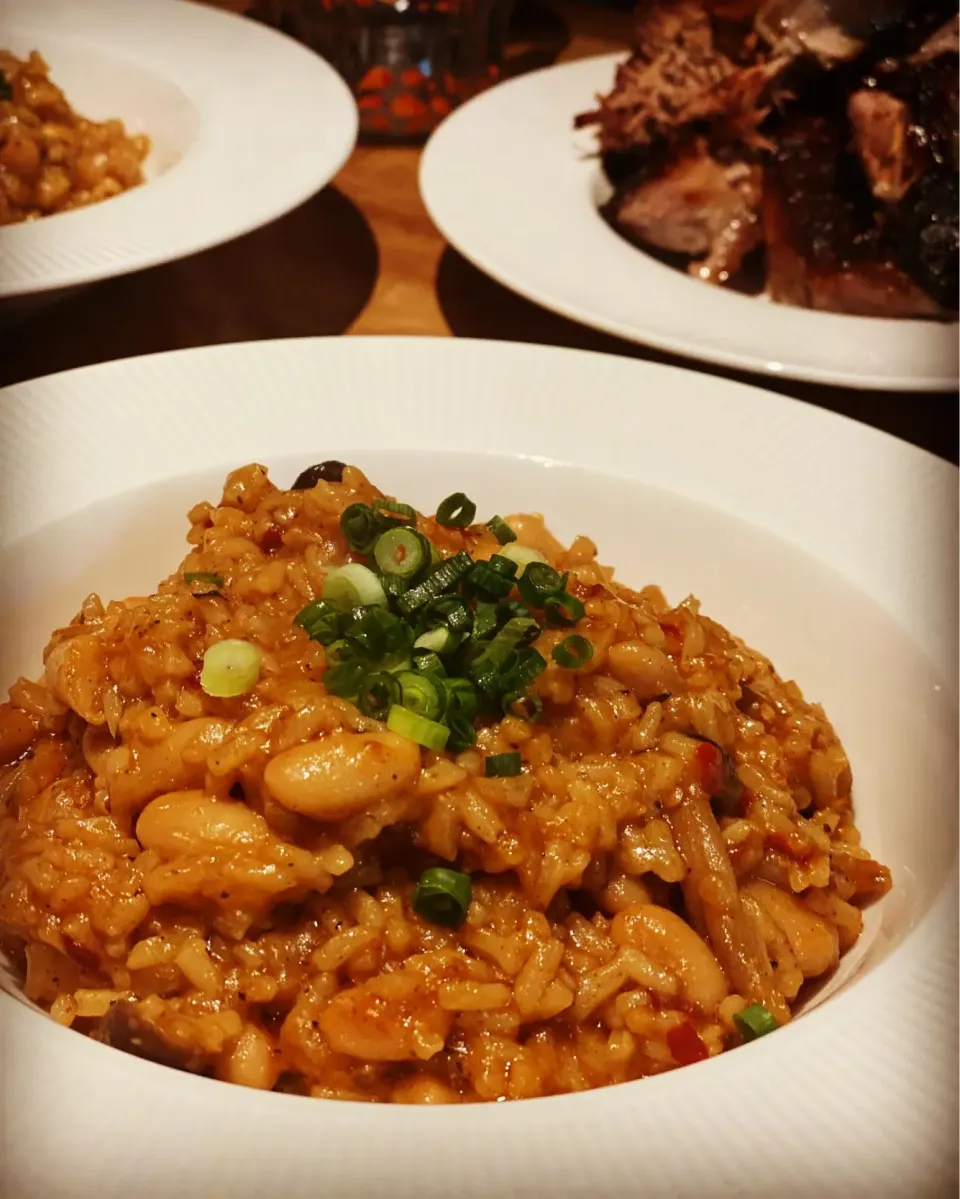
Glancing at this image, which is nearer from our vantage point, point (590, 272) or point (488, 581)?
point (488, 581)

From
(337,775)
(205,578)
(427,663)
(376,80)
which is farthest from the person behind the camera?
(376,80)

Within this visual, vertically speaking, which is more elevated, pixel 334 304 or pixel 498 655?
pixel 498 655

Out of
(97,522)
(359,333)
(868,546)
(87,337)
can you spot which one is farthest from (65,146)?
(868,546)

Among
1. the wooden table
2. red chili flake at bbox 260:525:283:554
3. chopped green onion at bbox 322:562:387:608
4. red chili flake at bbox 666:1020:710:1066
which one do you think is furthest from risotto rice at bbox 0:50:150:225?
red chili flake at bbox 666:1020:710:1066

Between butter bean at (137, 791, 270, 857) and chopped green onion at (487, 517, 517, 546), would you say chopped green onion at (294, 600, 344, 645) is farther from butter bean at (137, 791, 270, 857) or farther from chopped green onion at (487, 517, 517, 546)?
chopped green onion at (487, 517, 517, 546)

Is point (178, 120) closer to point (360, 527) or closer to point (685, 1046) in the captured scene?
point (360, 527)

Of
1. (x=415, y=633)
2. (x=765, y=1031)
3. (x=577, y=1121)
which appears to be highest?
(x=415, y=633)

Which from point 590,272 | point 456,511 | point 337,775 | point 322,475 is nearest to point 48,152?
point 590,272

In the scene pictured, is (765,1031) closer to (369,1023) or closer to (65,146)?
(369,1023)
